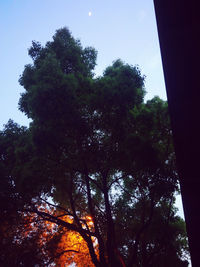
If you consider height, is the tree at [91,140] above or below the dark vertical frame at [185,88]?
above

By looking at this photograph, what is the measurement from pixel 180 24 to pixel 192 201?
2.12 meters

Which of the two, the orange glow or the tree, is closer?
the tree

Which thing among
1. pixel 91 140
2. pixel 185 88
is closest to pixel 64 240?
pixel 91 140

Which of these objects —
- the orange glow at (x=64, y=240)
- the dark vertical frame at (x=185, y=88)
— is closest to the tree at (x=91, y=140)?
the orange glow at (x=64, y=240)

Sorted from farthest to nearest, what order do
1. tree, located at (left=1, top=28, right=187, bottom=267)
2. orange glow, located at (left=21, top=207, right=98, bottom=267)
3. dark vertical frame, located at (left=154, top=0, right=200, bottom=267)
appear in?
orange glow, located at (left=21, top=207, right=98, bottom=267), tree, located at (left=1, top=28, right=187, bottom=267), dark vertical frame, located at (left=154, top=0, right=200, bottom=267)

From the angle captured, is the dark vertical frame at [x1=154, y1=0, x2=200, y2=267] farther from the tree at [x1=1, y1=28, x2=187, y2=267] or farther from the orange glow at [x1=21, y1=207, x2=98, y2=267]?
the orange glow at [x1=21, y1=207, x2=98, y2=267]

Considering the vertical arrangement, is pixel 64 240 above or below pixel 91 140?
below

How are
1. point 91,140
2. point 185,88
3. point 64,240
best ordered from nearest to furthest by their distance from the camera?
point 185,88
point 91,140
point 64,240

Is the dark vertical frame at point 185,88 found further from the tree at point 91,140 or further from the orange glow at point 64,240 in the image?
the orange glow at point 64,240

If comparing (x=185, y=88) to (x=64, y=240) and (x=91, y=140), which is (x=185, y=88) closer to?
(x=91, y=140)

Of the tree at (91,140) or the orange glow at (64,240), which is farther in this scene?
the orange glow at (64,240)

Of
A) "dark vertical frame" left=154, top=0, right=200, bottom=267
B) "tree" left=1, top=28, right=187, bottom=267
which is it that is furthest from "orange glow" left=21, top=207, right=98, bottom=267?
"dark vertical frame" left=154, top=0, right=200, bottom=267

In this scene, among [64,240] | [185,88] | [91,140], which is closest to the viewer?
[185,88]

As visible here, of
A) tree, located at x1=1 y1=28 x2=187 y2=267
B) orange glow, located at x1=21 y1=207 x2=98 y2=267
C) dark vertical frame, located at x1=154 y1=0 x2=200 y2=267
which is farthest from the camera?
orange glow, located at x1=21 y1=207 x2=98 y2=267
